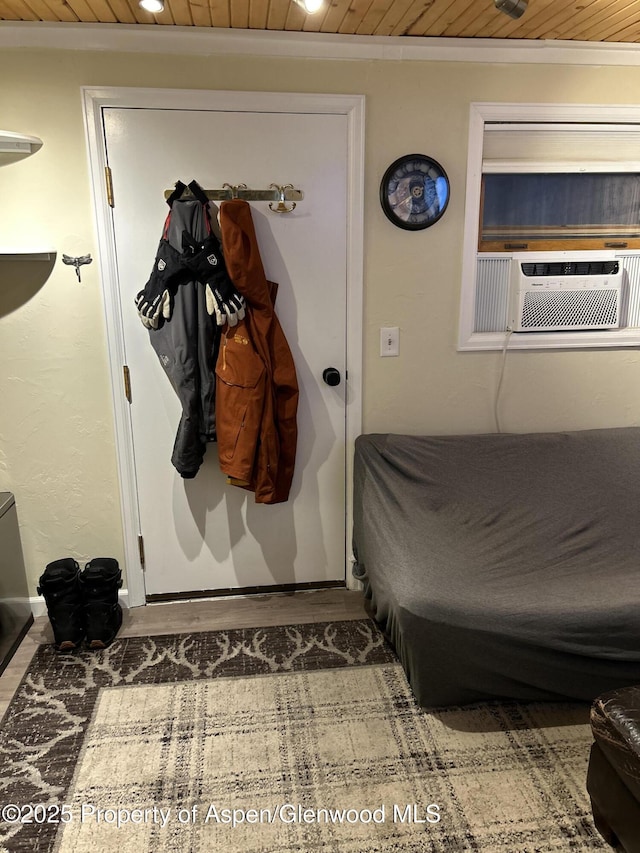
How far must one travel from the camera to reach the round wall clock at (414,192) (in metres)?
2.52

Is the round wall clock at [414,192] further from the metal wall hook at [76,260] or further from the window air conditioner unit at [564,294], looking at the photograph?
the metal wall hook at [76,260]

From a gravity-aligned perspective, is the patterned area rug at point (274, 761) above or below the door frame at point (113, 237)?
below

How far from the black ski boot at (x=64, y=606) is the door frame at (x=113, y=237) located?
0.97 ft

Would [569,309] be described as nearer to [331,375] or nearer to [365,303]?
[365,303]

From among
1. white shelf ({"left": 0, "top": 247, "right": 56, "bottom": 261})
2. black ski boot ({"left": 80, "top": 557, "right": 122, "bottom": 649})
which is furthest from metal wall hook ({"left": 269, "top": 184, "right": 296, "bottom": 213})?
black ski boot ({"left": 80, "top": 557, "right": 122, "bottom": 649})

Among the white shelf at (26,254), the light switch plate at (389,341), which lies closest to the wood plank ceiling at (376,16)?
the white shelf at (26,254)

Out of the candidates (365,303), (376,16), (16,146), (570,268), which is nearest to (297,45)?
(376,16)

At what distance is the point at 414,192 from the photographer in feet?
8.36

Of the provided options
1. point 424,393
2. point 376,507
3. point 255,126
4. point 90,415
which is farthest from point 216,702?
point 255,126

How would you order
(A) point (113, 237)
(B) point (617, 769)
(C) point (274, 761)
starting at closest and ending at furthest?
(B) point (617, 769), (C) point (274, 761), (A) point (113, 237)

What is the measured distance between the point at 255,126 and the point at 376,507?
5.15 ft

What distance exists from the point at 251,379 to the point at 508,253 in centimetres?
124

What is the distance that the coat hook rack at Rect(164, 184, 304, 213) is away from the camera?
246 cm

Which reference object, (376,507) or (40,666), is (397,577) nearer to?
(376,507)
